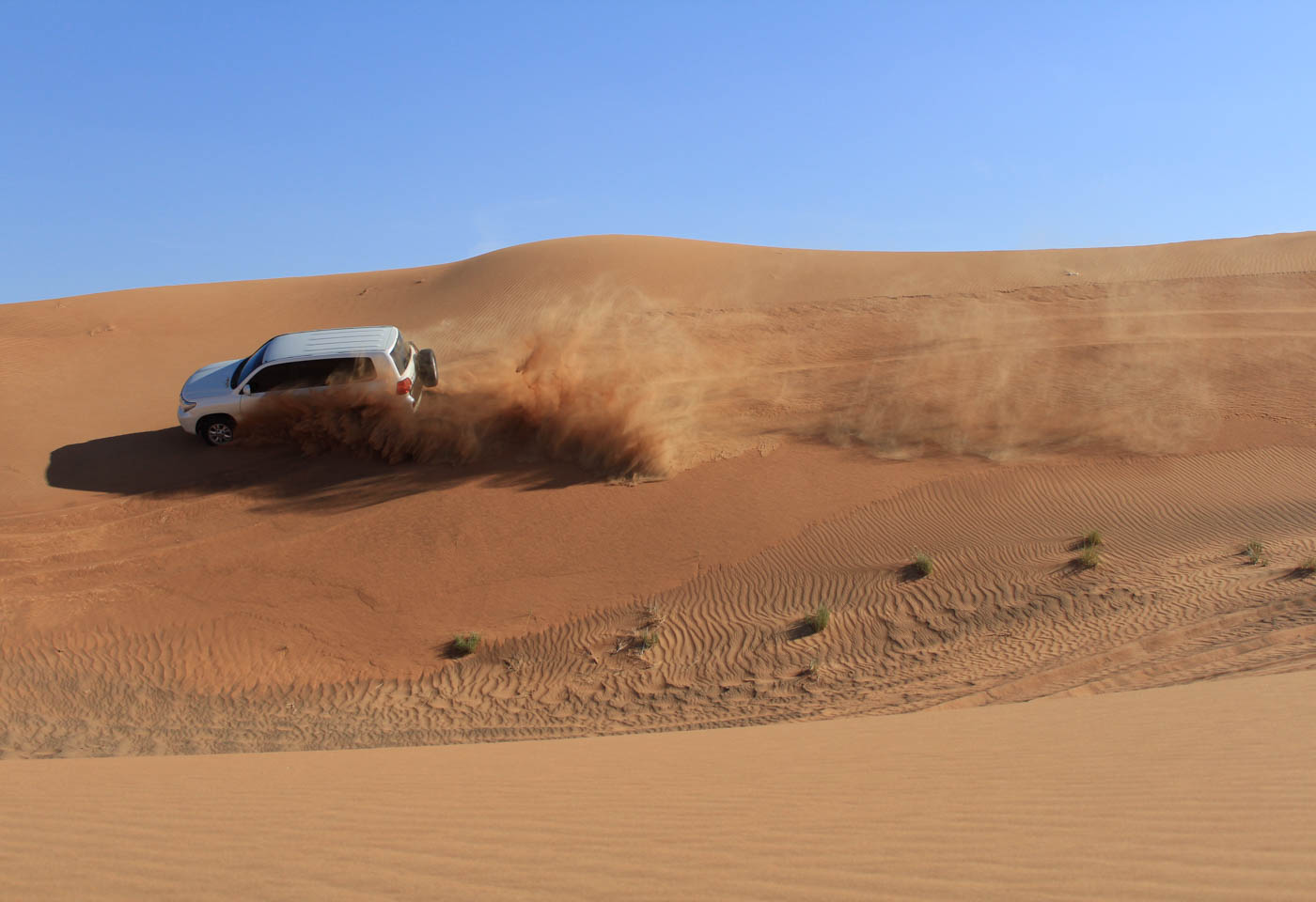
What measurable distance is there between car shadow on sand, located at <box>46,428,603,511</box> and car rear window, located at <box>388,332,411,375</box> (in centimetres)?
149

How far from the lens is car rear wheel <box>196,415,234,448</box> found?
45.9ft

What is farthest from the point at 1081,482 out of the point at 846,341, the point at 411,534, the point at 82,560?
the point at 82,560

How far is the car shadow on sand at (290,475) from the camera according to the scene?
13219 millimetres

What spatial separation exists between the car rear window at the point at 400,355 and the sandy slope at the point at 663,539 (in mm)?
932

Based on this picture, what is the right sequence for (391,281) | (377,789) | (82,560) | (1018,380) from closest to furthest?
(377,789), (82,560), (1018,380), (391,281)

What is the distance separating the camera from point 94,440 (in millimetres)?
15430

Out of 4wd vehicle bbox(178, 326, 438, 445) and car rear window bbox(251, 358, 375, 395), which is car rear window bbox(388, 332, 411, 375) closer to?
4wd vehicle bbox(178, 326, 438, 445)

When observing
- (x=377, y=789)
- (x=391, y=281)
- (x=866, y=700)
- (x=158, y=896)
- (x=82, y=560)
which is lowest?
(x=866, y=700)

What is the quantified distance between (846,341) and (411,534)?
38.1 feet

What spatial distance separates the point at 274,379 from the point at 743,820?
11.5 m

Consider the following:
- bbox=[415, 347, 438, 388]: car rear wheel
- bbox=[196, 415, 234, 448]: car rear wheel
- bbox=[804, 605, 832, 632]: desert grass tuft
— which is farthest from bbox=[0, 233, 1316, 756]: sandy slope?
bbox=[415, 347, 438, 388]: car rear wheel

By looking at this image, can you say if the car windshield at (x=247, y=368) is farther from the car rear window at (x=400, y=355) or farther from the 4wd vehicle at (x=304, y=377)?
the car rear window at (x=400, y=355)

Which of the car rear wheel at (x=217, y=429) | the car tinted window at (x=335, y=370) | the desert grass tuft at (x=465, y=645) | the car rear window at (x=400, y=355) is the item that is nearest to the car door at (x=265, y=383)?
the car tinted window at (x=335, y=370)

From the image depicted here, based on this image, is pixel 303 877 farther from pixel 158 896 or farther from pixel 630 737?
pixel 630 737
